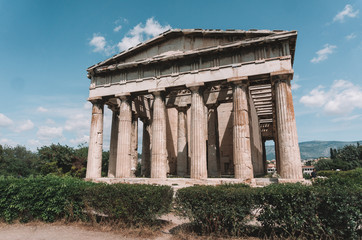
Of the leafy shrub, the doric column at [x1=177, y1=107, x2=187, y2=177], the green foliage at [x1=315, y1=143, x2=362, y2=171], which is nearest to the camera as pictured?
the leafy shrub

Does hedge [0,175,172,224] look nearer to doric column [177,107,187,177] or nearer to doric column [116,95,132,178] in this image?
doric column [116,95,132,178]

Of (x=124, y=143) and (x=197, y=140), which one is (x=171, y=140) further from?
(x=197, y=140)

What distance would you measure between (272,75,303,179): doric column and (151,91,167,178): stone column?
22.6 feet

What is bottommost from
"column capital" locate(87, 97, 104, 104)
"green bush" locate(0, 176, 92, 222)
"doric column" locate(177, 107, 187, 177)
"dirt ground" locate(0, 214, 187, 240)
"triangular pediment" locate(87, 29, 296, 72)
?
"dirt ground" locate(0, 214, 187, 240)

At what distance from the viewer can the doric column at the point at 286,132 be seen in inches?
440

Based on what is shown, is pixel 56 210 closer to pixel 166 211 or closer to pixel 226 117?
pixel 166 211

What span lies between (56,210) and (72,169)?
929 inches

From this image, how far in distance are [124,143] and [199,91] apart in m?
6.32

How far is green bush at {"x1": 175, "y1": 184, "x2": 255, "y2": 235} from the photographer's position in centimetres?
573

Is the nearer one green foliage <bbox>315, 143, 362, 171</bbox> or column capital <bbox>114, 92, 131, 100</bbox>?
column capital <bbox>114, 92, 131, 100</bbox>

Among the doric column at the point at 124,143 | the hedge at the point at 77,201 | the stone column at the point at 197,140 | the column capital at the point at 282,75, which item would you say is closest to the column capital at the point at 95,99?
the doric column at the point at 124,143

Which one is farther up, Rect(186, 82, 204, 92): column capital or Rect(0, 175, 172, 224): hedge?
Rect(186, 82, 204, 92): column capital

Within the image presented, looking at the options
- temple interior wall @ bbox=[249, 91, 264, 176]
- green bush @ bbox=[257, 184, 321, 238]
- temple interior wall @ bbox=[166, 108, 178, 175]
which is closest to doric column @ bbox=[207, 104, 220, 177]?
temple interior wall @ bbox=[249, 91, 264, 176]

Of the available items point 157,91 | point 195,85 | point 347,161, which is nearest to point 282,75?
point 195,85
